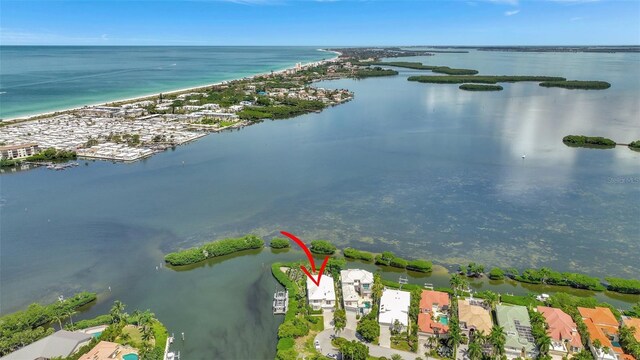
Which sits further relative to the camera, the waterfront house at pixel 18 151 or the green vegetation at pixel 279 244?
the waterfront house at pixel 18 151

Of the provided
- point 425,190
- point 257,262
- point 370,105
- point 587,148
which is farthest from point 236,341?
point 370,105

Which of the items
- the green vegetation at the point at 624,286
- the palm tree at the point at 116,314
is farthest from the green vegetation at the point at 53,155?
the green vegetation at the point at 624,286

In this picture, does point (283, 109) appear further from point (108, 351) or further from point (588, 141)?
point (108, 351)

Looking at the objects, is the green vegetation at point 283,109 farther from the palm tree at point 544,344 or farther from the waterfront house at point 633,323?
the waterfront house at point 633,323

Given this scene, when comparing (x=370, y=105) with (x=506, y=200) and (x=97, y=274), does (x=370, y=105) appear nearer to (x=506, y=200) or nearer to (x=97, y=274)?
(x=506, y=200)

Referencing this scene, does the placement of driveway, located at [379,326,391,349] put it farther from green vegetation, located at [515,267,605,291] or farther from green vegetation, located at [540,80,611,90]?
green vegetation, located at [540,80,611,90]

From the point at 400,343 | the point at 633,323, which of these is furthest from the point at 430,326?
the point at 633,323
